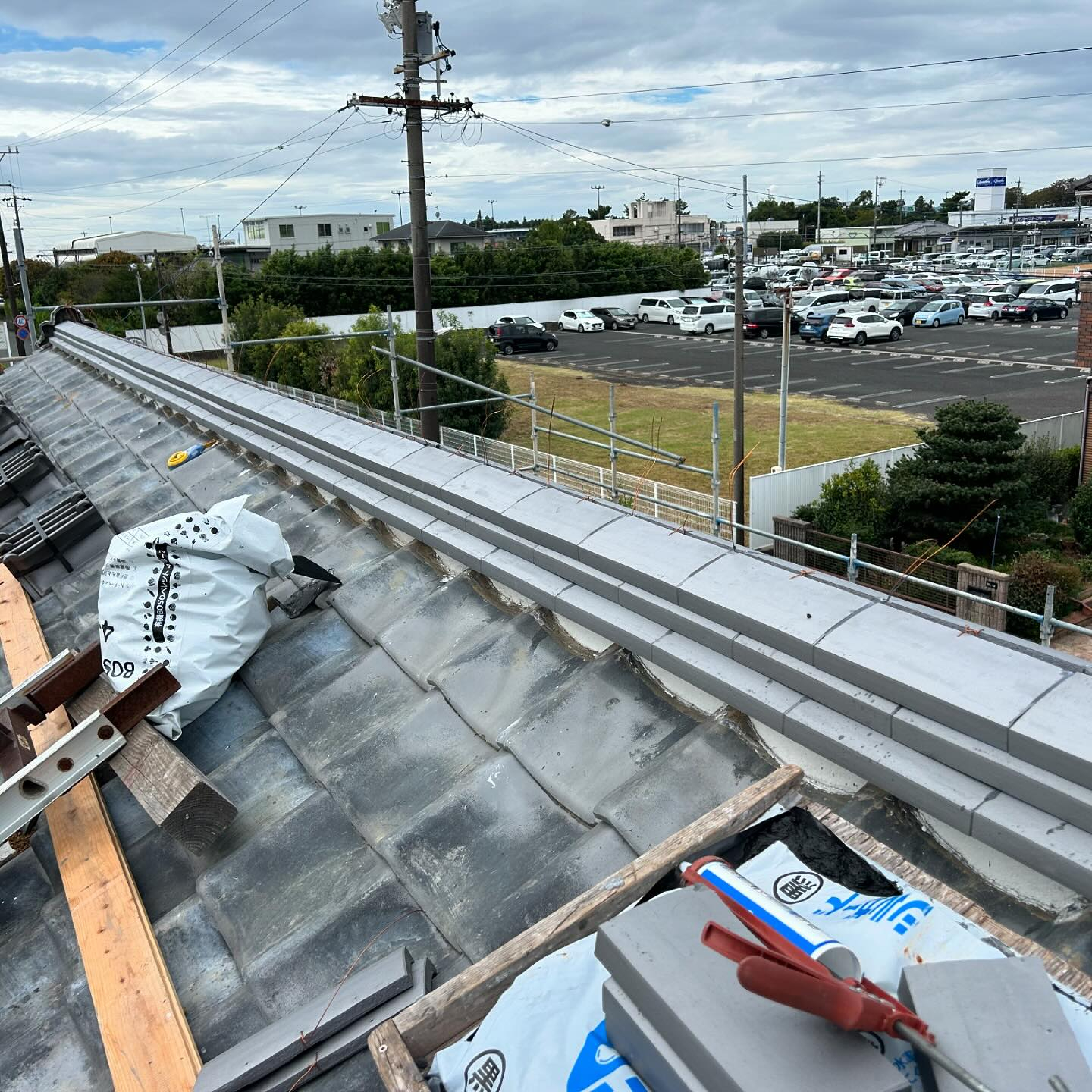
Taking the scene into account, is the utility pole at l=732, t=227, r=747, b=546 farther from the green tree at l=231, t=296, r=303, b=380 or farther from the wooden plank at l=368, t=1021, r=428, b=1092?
the green tree at l=231, t=296, r=303, b=380

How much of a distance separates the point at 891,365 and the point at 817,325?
728 centimetres

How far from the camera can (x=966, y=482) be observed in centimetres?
1884

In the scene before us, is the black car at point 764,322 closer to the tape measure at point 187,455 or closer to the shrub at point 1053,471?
the shrub at point 1053,471

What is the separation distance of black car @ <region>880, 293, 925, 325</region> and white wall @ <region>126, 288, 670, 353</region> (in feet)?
55.3

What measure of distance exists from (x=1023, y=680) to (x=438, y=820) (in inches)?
71.4

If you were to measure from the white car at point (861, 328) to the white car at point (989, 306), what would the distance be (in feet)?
31.9

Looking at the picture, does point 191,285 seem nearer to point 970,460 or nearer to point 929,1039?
point 970,460

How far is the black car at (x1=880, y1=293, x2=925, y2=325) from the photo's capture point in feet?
172

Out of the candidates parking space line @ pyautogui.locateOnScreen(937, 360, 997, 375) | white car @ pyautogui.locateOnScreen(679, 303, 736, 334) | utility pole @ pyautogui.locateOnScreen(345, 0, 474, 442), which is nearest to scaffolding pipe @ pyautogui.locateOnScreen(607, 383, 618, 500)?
utility pole @ pyautogui.locateOnScreen(345, 0, 474, 442)

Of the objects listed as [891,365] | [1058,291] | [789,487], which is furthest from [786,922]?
[1058,291]

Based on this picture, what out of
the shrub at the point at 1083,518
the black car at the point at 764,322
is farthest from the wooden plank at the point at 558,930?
the black car at the point at 764,322

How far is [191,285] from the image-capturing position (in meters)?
57.9

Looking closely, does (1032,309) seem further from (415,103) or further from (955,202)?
(955,202)

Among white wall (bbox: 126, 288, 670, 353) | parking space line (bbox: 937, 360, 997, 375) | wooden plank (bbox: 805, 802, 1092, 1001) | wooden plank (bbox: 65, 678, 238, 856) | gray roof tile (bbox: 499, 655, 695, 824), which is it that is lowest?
parking space line (bbox: 937, 360, 997, 375)
